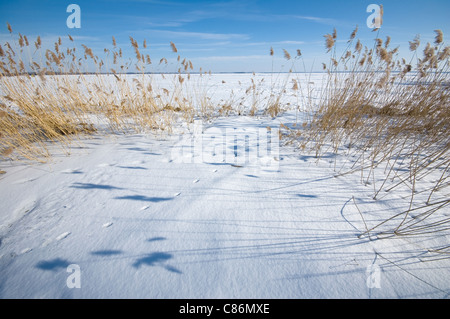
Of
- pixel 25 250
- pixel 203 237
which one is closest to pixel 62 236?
pixel 25 250

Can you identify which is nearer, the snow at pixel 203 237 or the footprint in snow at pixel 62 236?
the snow at pixel 203 237

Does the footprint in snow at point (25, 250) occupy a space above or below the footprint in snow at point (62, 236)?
below

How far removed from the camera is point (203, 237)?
0.84 metres

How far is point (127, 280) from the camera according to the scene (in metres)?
0.67

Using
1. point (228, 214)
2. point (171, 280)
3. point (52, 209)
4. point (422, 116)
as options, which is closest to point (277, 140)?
point (228, 214)

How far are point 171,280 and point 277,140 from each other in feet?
5.62

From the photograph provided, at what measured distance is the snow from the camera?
66 centimetres

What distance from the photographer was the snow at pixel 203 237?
0.66 m

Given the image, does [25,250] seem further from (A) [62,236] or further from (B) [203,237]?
(B) [203,237]

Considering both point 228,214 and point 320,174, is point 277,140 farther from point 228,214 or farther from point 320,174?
point 228,214

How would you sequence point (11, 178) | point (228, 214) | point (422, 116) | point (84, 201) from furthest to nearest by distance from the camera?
point (422, 116) → point (11, 178) → point (84, 201) → point (228, 214)

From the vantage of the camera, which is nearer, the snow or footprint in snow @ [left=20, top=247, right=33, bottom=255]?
the snow

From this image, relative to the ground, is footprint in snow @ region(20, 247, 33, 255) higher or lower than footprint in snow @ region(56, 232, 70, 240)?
lower

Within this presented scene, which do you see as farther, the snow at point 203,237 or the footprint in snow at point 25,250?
the footprint in snow at point 25,250
